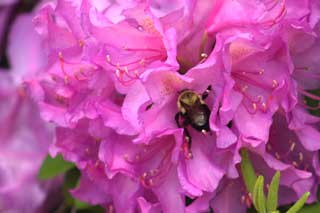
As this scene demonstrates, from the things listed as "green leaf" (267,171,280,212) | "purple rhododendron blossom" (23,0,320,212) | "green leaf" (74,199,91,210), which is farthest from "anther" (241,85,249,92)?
"green leaf" (74,199,91,210)

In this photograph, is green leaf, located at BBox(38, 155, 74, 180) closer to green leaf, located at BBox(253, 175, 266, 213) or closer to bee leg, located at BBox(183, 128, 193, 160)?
bee leg, located at BBox(183, 128, 193, 160)

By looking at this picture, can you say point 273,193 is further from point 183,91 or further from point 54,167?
point 54,167

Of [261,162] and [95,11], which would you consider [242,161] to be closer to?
[261,162]

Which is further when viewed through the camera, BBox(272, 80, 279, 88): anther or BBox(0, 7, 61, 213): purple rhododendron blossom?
BBox(0, 7, 61, 213): purple rhododendron blossom

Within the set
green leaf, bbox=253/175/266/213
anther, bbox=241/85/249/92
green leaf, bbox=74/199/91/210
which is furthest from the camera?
green leaf, bbox=74/199/91/210

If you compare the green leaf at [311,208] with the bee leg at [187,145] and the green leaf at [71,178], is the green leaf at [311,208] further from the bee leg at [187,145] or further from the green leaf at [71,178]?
the green leaf at [71,178]

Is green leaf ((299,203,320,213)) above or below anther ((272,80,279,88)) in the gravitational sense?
below

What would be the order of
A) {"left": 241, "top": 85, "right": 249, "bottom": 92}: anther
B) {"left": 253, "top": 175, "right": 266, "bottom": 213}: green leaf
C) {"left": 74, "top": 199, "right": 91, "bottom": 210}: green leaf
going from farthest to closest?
{"left": 74, "top": 199, "right": 91, "bottom": 210}: green leaf < {"left": 241, "top": 85, "right": 249, "bottom": 92}: anther < {"left": 253, "top": 175, "right": 266, "bottom": 213}: green leaf

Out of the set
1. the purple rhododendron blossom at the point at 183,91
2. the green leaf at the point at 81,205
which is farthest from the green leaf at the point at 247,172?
the green leaf at the point at 81,205

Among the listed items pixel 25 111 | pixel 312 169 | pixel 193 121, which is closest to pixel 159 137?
pixel 193 121
